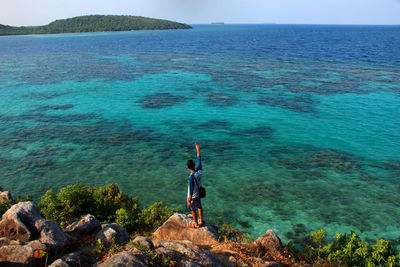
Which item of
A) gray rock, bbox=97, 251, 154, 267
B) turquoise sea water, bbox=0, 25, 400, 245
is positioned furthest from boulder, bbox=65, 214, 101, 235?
turquoise sea water, bbox=0, 25, 400, 245

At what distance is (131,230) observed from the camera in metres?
12.7

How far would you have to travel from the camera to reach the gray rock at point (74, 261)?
7652 mm

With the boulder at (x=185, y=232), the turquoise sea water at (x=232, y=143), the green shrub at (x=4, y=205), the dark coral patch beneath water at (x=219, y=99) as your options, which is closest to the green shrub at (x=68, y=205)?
the green shrub at (x=4, y=205)

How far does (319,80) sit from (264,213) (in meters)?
36.5

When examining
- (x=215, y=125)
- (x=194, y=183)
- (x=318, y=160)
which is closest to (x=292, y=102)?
(x=215, y=125)

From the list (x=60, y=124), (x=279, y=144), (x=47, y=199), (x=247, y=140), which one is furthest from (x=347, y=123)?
(x=60, y=124)

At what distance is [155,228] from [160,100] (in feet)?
85.6

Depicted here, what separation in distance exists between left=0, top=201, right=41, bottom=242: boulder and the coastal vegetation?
2.29 m

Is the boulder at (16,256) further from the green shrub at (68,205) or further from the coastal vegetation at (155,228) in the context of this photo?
the green shrub at (68,205)

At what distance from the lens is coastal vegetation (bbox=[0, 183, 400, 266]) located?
9578 mm

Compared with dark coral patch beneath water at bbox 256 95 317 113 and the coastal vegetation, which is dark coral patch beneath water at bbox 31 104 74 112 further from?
dark coral patch beneath water at bbox 256 95 317 113

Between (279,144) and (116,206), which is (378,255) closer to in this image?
(116,206)

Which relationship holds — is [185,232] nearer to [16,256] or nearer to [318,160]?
[16,256]

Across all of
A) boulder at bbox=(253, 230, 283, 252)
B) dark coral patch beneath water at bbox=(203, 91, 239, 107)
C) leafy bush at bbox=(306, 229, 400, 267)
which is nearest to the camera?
leafy bush at bbox=(306, 229, 400, 267)
